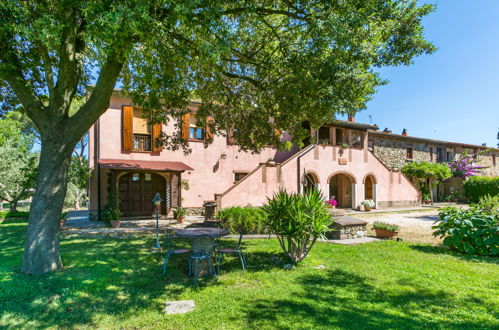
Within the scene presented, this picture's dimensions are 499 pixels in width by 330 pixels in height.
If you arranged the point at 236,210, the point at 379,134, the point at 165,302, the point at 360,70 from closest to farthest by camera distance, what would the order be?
the point at 165,302
the point at 360,70
the point at 236,210
the point at 379,134

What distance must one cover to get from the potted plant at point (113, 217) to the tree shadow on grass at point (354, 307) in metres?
9.50

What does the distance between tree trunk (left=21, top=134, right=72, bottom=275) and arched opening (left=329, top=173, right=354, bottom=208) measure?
63.5 feet

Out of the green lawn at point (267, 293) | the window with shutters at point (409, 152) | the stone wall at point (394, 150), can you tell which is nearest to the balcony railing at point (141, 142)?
the green lawn at point (267, 293)

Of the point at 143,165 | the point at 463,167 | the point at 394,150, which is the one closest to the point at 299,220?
the point at 143,165

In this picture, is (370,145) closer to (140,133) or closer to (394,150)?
(394,150)

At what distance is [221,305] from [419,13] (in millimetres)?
7753

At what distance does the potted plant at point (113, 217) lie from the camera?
12203 mm

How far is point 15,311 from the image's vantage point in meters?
4.10

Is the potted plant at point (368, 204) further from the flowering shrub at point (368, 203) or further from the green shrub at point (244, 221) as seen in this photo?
the green shrub at point (244, 221)

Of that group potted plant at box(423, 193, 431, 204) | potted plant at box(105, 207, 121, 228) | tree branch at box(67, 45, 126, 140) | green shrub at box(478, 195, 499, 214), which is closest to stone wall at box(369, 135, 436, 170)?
potted plant at box(423, 193, 431, 204)

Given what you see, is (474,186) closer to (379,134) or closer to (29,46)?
(379,134)

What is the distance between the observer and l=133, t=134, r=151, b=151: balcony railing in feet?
49.9

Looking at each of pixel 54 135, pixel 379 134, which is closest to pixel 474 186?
pixel 379 134

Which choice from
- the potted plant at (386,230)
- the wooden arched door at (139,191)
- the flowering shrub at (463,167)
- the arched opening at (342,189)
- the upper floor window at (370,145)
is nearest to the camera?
the potted plant at (386,230)
